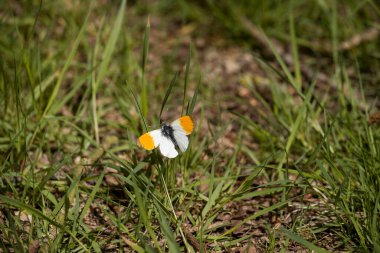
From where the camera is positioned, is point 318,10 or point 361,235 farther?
point 318,10

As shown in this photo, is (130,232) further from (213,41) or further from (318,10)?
(318,10)

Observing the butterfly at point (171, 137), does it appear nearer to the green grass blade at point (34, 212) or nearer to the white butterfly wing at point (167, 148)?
the white butterfly wing at point (167, 148)

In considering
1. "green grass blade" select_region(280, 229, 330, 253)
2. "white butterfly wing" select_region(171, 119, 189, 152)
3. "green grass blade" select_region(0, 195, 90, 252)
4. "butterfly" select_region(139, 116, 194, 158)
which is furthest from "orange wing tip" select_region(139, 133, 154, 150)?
"green grass blade" select_region(280, 229, 330, 253)

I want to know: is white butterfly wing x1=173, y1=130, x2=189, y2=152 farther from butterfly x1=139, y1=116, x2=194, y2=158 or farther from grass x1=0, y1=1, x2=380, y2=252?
grass x1=0, y1=1, x2=380, y2=252

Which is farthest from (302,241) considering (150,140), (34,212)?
(34,212)

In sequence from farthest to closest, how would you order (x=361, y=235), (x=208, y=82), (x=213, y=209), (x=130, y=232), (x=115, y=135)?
(x=208, y=82) < (x=115, y=135) < (x=213, y=209) < (x=130, y=232) < (x=361, y=235)

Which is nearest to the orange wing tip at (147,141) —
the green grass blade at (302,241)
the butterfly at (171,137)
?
the butterfly at (171,137)

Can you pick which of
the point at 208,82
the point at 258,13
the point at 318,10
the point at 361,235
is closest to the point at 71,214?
the point at 361,235

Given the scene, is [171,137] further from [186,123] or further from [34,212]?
[34,212]
